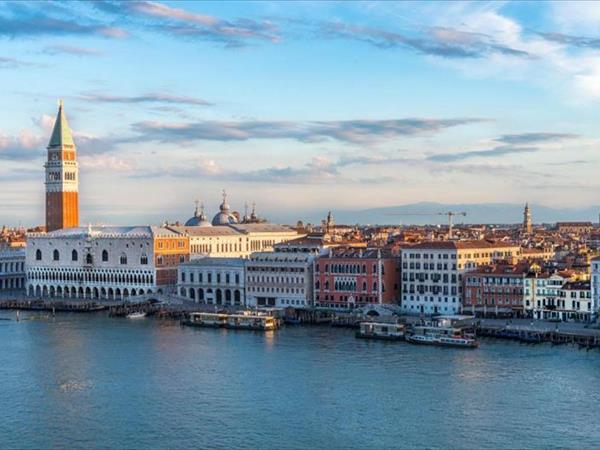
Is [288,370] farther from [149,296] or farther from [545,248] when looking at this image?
[545,248]

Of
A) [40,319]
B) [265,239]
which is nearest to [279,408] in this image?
[40,319]

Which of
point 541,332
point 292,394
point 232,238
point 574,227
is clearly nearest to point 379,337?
point 541,332

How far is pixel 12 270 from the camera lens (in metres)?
48.8

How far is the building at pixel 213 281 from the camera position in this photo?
3806 cm

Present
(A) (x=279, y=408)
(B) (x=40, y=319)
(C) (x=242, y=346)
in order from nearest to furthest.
→ (A) (x=279, y=408) < (C) (x=242, y=346) < (B) (x=40, y=319)

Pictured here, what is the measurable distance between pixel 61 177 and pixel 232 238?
882 centimetres

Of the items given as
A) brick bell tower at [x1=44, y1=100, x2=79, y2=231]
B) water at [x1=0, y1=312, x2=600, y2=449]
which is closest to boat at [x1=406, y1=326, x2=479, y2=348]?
water at [x1=0, y1=312, x2=600, y2=449]

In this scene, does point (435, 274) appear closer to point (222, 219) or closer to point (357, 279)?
point (357, 279)

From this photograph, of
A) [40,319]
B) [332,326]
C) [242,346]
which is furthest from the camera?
[40,319]

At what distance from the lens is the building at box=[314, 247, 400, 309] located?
34.7 meters

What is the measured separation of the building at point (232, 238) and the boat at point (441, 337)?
1596cm

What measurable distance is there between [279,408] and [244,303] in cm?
1806

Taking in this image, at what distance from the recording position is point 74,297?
43.0 meters

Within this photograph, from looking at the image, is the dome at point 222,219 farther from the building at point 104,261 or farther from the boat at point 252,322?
the boat at point 252,322
